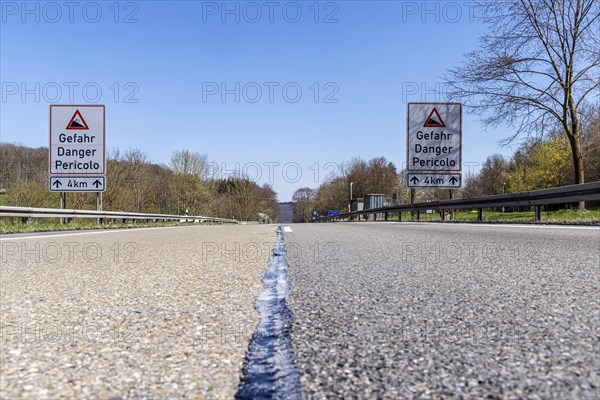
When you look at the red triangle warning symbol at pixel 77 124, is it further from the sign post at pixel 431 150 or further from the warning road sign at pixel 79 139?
the sign post at pixel 431 150

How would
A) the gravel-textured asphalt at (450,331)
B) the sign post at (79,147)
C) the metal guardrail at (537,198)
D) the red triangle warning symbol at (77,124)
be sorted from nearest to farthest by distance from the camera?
the gravel-textured asphalt at (450,331) → the metal guardrail at (537,198) → the sign post at (79,147) → the red triangle warning symbol at (77,124)

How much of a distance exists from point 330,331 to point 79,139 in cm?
1696

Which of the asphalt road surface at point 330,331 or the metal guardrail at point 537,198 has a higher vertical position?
the metal guardrail at point 537,198

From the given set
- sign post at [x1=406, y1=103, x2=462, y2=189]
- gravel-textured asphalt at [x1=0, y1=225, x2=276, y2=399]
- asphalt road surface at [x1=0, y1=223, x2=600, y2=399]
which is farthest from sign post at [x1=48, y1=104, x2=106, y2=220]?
asphalt road surface at [x1=0, y1=223, x2=600, y2=399]

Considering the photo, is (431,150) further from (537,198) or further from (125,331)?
(125,331)

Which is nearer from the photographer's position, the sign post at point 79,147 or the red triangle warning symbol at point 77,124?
the sign post at point 79,147

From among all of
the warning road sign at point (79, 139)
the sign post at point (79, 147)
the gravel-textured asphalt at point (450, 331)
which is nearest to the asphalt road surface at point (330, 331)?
the gravel-textured asphalt at point (450, 331)

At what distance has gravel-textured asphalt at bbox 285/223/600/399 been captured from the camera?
122cm

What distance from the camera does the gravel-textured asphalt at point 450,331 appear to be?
122 centimetres

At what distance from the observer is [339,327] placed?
1.83 m

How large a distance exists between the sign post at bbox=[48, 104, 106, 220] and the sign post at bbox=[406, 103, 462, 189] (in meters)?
10.7

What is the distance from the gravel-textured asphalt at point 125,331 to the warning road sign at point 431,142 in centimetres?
1270

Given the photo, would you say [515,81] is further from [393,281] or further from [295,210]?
[295,210]

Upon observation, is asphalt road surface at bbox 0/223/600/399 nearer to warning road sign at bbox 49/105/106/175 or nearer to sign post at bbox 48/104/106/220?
sign post at bbox 48/104/106/220
